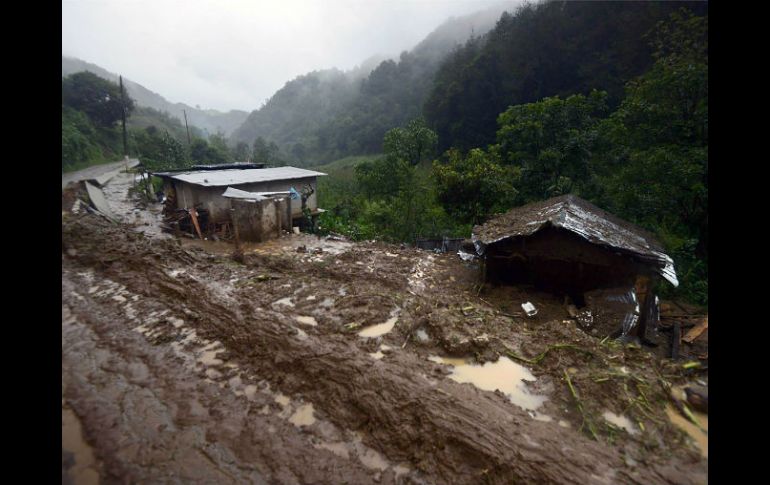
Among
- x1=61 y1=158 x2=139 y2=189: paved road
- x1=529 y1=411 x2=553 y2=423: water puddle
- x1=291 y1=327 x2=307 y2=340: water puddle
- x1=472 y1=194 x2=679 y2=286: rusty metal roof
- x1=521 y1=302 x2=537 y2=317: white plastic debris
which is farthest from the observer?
x1=61 y1=158 x2=139 y2=189: paved road

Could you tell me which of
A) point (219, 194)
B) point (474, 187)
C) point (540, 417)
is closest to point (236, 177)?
point (219, 194)

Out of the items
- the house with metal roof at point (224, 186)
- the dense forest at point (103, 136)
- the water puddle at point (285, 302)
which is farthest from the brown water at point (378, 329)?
the dense forest at point (103, 136)

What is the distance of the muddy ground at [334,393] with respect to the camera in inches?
121

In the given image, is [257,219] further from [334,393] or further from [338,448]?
[338,448]

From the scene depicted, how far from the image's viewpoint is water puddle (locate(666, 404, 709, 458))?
3.02 m

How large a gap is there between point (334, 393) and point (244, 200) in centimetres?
920

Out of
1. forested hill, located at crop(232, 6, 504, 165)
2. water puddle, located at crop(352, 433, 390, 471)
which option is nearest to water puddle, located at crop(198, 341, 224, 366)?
water puddle, located at crop(352, 433, 390, 471)

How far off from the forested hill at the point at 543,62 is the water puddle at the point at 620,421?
27.6m

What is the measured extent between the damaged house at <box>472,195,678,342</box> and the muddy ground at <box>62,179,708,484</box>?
227 centimetres

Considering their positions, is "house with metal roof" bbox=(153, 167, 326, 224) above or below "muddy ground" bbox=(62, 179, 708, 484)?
above

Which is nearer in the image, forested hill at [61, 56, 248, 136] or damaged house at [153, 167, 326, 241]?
damaged house at [153, 167, 326, 241]

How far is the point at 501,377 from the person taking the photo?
4.27 m

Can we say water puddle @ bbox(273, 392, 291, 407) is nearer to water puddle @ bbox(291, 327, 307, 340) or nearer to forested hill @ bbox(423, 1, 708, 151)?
water puddle @ bbox(291, 327, 307, 340)
